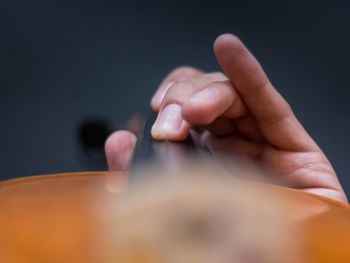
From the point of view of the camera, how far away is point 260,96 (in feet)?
0.89

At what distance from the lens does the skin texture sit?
0.22m

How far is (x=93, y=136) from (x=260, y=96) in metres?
0.35

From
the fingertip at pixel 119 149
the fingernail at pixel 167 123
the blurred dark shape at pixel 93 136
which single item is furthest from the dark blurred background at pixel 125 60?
the fingernail at pixel 167 123

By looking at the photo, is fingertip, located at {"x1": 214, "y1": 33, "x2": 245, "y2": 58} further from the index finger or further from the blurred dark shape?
the blurred dark shape

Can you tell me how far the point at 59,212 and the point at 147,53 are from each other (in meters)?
0.46

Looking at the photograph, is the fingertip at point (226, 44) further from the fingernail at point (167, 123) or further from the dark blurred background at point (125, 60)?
the dark blurred background at point (125, 60)

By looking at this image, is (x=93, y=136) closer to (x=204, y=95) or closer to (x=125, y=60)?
(x=125, y=60)

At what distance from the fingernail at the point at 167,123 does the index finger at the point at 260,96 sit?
0.16ft

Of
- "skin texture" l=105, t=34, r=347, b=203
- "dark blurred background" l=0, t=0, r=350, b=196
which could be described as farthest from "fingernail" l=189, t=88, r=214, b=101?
"dark blurred background" l=0, t=0, r=350, b=196

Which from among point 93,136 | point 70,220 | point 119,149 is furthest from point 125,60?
point 70,220

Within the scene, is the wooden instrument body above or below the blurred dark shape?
above

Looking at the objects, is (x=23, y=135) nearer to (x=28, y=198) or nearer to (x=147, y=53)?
(x=147, y=53)

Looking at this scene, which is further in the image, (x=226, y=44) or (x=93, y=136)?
(x=93, y=136)

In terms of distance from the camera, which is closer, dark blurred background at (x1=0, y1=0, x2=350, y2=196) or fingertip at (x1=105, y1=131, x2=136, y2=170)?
fingertip at (x1=105, y1=131, x2=136, y2=170)
